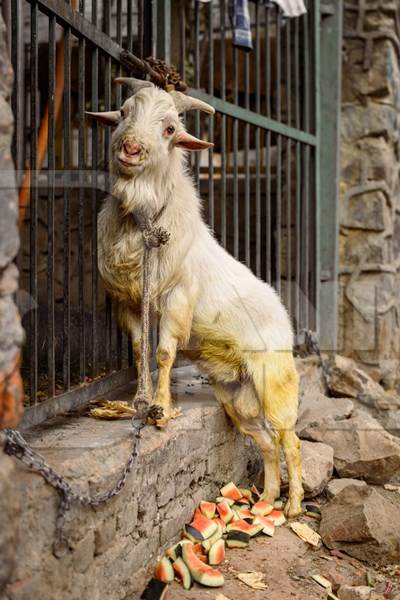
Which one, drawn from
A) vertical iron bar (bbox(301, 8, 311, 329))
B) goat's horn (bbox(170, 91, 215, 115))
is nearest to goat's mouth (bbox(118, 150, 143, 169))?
goat's horn (bbox(170, 91, 215, 115))

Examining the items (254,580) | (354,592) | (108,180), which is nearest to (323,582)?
(354,592)

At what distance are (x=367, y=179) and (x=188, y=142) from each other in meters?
3.81

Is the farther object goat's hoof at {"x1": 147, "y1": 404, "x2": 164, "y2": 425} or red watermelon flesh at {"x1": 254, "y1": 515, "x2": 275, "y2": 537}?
red watermelon flesh at {"x1": 254, "y1": 515, "x2": 275, "y2": 537}

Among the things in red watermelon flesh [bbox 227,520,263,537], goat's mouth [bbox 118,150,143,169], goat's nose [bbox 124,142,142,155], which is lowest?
red watermelon flesh [bbox 227,520,263,537]

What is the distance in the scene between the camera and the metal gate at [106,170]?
11.5ft

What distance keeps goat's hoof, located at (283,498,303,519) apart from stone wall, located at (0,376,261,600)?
40 centimetres

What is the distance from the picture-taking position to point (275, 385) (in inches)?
165

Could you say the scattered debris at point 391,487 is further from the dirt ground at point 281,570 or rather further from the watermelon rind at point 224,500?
the watermelon rind at point 224,500

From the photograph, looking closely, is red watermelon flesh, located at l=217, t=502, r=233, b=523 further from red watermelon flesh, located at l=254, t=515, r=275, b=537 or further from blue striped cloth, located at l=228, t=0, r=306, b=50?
blue striped cloth, located at l=228, t=0, r=306, b=50

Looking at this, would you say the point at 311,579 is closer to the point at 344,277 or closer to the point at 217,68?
the point at 344,277

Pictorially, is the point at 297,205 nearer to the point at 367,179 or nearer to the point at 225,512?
the point at 367,179

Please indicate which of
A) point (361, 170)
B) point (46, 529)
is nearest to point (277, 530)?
point (46, 529)

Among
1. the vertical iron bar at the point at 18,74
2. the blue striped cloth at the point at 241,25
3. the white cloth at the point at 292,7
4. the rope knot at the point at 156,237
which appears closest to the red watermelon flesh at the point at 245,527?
the rope knot at the point at 156,237

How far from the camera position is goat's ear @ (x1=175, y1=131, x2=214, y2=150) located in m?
3.64
